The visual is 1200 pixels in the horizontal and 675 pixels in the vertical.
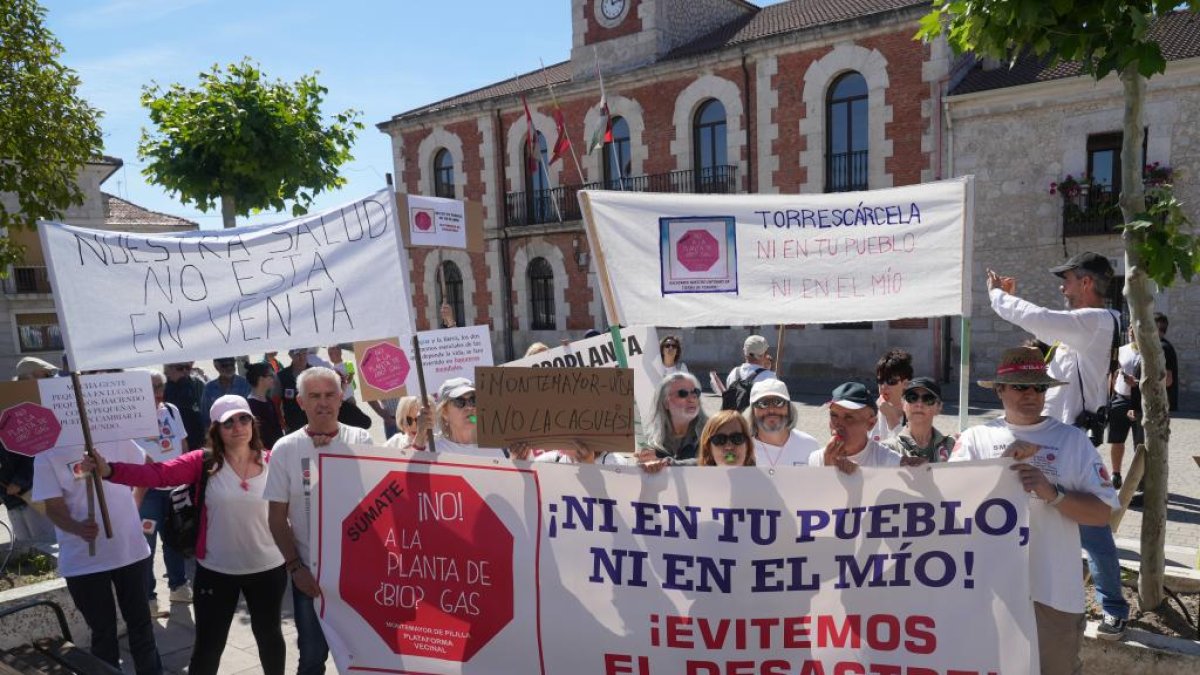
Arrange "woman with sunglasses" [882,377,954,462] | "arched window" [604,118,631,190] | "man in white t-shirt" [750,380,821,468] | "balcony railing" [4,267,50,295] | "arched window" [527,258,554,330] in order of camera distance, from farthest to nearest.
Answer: "balcony railing" [4,267,50,295] → "arched window" [527,258,554,330] → "arched window" [604,118,631,190] → "woman with sunglasses" [882,377,954,462] → "man in white t-shirt" [750,380,821,468]

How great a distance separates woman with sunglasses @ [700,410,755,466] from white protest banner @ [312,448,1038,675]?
33 centimetres

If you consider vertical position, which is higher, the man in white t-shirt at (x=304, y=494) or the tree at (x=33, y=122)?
the tree at (x=33, y=122)

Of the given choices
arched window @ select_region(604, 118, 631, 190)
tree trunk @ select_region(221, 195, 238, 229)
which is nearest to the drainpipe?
arched window @ select_region(604, 118, 631, 190)

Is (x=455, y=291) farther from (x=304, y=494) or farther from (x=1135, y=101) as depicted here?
(x=1135, y=101)

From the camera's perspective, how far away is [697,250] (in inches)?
168

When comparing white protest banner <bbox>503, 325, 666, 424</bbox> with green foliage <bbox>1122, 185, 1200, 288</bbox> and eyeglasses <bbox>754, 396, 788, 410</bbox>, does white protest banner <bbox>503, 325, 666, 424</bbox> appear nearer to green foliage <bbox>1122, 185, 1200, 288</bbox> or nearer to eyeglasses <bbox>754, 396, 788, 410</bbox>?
eyeglasses <bbox>754, 396, 788, 410</bbox>

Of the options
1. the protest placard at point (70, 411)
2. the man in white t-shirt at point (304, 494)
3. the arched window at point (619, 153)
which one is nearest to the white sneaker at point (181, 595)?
the protest placard at point (70, 411)

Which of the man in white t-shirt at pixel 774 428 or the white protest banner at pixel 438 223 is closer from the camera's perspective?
the man in white t-shirt at pixel 774 428

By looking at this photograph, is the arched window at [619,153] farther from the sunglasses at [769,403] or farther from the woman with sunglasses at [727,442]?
the woman with sunglasses at [727,442]

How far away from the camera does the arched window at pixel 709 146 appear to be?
A: 19812mm

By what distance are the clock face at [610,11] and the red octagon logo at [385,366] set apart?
16982 mm

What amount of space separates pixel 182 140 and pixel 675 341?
7680 millimetres

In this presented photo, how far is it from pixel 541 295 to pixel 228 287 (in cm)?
1971

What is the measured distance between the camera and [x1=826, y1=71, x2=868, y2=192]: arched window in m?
17.8
